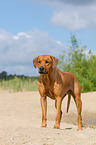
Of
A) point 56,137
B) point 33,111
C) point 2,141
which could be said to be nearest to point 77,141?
point 56,137

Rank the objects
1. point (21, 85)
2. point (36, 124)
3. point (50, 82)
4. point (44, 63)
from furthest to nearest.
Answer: point (21, 85) < point (36, 124) < point (50, 82) < point (44, 63)

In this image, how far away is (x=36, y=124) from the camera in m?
8.46

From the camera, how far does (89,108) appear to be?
35.9 feet

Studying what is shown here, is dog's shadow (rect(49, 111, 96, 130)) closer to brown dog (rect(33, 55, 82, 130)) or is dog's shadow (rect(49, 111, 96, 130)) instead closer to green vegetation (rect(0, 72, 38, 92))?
brown dog (rect(33, 55, 82, 130))

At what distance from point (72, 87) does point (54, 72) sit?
35.7 inches

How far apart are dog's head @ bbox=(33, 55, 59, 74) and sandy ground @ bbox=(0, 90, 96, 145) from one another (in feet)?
4.58

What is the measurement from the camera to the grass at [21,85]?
17531 mm

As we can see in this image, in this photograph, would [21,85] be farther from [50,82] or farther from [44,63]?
[44,63]

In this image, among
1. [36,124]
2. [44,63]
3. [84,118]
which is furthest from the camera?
[84,118]

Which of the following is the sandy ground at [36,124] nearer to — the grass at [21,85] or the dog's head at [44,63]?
the dog's head at [44,63]

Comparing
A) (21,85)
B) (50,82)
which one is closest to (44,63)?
(50,82)

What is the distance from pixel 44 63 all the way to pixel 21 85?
42.0 ft

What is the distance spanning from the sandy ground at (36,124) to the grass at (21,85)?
3628 mm

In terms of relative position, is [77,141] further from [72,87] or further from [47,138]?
[72,87]
